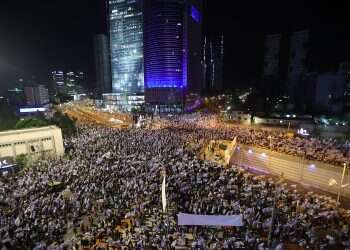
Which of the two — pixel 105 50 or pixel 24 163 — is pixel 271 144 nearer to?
pixel 24 163

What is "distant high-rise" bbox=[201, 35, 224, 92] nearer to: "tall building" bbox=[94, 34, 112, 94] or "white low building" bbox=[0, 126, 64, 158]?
"tall building" bbox=[94, 34, 112, 94]

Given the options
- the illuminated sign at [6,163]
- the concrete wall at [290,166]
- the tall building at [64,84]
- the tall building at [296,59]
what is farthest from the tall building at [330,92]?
the tall building at [64,84]

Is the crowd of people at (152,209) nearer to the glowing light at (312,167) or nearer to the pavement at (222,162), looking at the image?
the pavement at (222,162)

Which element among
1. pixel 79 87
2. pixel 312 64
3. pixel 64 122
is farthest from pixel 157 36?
pixel 79 87

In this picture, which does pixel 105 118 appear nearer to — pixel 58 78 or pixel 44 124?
pixel 44 124

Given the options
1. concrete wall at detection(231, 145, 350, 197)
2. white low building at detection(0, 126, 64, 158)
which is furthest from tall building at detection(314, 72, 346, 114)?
white low building at detection(0, 126, 64, 158)
